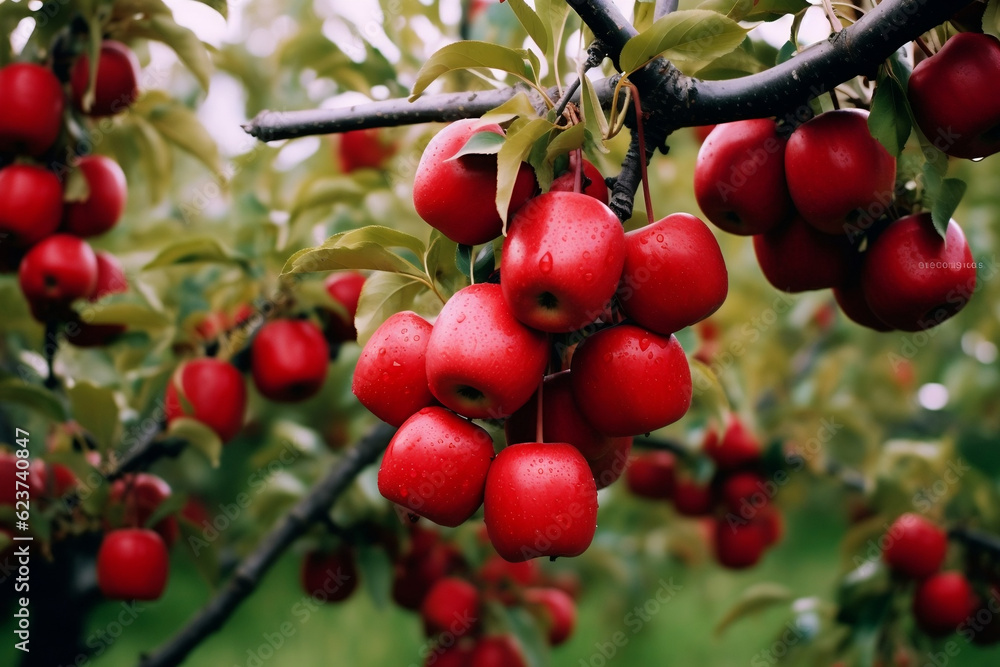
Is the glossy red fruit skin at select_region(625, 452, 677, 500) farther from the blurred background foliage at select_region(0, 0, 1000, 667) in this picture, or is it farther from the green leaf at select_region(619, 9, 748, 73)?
the green leaf at select_region(619, 9, 748, 73)

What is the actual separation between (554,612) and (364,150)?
1.26 meters

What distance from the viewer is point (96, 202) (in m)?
1.37

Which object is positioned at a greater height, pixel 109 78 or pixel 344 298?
pixel 109 78

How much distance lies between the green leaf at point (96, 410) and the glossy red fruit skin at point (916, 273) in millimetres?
1231

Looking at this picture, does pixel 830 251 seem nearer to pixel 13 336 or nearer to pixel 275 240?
pixel 275 240

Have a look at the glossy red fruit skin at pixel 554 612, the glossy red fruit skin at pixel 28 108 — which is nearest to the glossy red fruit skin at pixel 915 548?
the glossy red fruit skin at pixel 554 612

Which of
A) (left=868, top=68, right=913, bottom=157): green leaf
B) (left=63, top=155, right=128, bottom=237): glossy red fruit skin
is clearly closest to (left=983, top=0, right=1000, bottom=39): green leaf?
(left=868, top=68, right=913, bottom=157): green leaf

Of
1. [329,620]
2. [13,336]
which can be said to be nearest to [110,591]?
[13,336]

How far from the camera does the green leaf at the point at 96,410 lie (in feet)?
4.35

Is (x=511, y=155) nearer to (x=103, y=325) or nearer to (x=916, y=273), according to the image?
(x=916, y=273)

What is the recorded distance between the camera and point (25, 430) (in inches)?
61.9

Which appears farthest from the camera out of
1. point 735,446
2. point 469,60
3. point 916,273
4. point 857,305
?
point 735,446

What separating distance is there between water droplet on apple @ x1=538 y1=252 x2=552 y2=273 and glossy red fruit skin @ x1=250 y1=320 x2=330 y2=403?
857mm

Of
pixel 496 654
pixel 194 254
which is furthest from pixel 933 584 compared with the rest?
pixel 194 254
